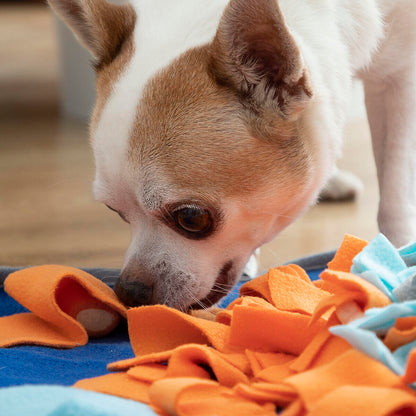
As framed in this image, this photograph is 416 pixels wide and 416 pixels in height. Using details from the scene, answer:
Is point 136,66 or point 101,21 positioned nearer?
point 136,66

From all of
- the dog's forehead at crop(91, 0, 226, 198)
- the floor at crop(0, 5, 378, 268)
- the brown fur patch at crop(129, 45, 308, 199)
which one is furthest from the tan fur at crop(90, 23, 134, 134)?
the floor at crop(0, 5, 378, 268)

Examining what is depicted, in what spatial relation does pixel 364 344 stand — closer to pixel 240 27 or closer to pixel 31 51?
pixel 240 27

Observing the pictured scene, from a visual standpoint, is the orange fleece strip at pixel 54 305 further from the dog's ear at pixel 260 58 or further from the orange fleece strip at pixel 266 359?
the dog's ear at pixel 260 58

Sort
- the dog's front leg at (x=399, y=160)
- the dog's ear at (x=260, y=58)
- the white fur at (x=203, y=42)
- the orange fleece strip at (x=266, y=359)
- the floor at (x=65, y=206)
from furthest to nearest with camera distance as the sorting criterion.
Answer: the floor at (x=65, y=206) < the dog's front leg at (x=399, y=160) < the white fur at (x=203, y=42) < the dog's ear at (x=260, y=58) < the orange fleece strip at (x=266, y=359)

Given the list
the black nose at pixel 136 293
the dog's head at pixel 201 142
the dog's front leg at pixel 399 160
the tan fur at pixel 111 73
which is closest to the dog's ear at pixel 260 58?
the dog's head at pixel 201 142

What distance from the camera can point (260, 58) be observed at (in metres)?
1.29

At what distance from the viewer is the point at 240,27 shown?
48.1 inches

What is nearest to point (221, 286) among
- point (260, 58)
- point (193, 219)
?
point (193, 219)

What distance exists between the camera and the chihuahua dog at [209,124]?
1254 mm

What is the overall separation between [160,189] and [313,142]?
1.14ft

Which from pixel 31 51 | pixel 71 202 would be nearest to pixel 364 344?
pixel 71 202

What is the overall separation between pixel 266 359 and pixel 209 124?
464 millimetres

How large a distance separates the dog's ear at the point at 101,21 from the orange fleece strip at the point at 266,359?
495 millimetres

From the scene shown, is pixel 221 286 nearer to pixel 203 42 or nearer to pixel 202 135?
pixel 202 135
